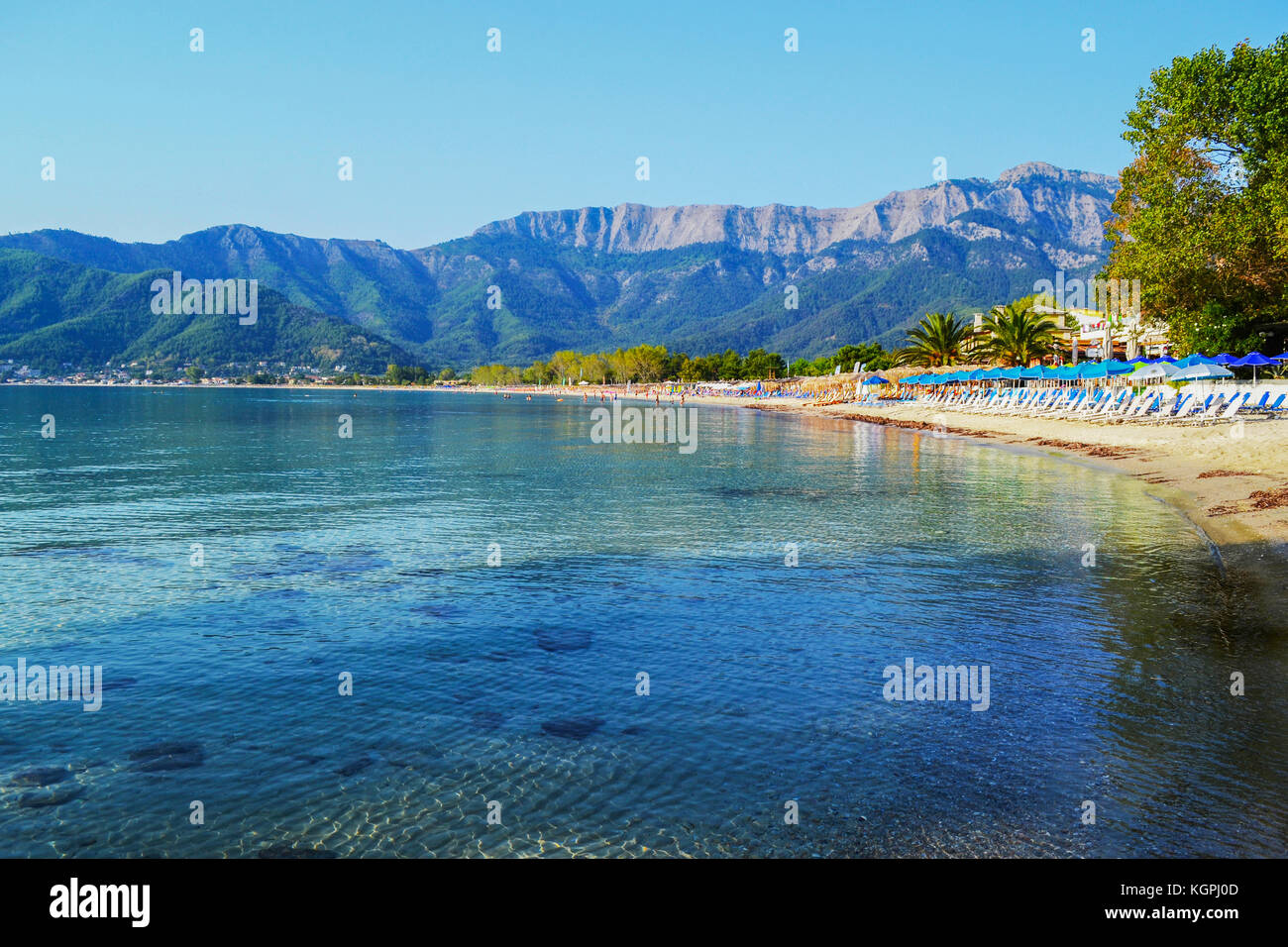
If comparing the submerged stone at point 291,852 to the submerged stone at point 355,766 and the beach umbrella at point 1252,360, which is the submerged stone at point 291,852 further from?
the beach umbrella at point 1252,360

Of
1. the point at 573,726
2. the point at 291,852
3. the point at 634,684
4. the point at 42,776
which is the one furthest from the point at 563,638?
the point at 42,776

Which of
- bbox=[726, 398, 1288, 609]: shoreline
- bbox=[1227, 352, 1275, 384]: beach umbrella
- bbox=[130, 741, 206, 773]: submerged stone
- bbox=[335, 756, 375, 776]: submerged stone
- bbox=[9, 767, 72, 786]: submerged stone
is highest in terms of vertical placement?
bbox=[1227, 352, 1275, 384]: beach umbrella

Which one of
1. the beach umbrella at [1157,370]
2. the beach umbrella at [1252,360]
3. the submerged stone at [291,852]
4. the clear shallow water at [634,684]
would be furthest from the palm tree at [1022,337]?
the submerged stone at [291,852]

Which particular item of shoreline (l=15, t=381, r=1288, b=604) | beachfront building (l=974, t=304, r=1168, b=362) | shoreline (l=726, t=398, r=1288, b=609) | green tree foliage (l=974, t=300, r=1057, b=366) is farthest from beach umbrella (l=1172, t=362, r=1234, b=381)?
green tree foliage (l=974, t=300, r=1057, b=366)

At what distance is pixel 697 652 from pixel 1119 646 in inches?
243

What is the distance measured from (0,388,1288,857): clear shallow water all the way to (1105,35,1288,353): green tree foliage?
1896 centimetres

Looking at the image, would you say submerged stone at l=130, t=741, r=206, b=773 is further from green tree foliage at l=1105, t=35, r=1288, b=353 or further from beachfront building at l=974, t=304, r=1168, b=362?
beachfront building at l=974, t=304, r=1168, b=362

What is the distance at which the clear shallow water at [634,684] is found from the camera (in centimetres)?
815

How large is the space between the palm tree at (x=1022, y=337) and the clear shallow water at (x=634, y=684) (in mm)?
67242

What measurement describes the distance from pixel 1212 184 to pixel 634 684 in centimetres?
4267

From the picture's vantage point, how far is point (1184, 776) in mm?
8727

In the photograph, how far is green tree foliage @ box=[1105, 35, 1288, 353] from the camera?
1512 inches
